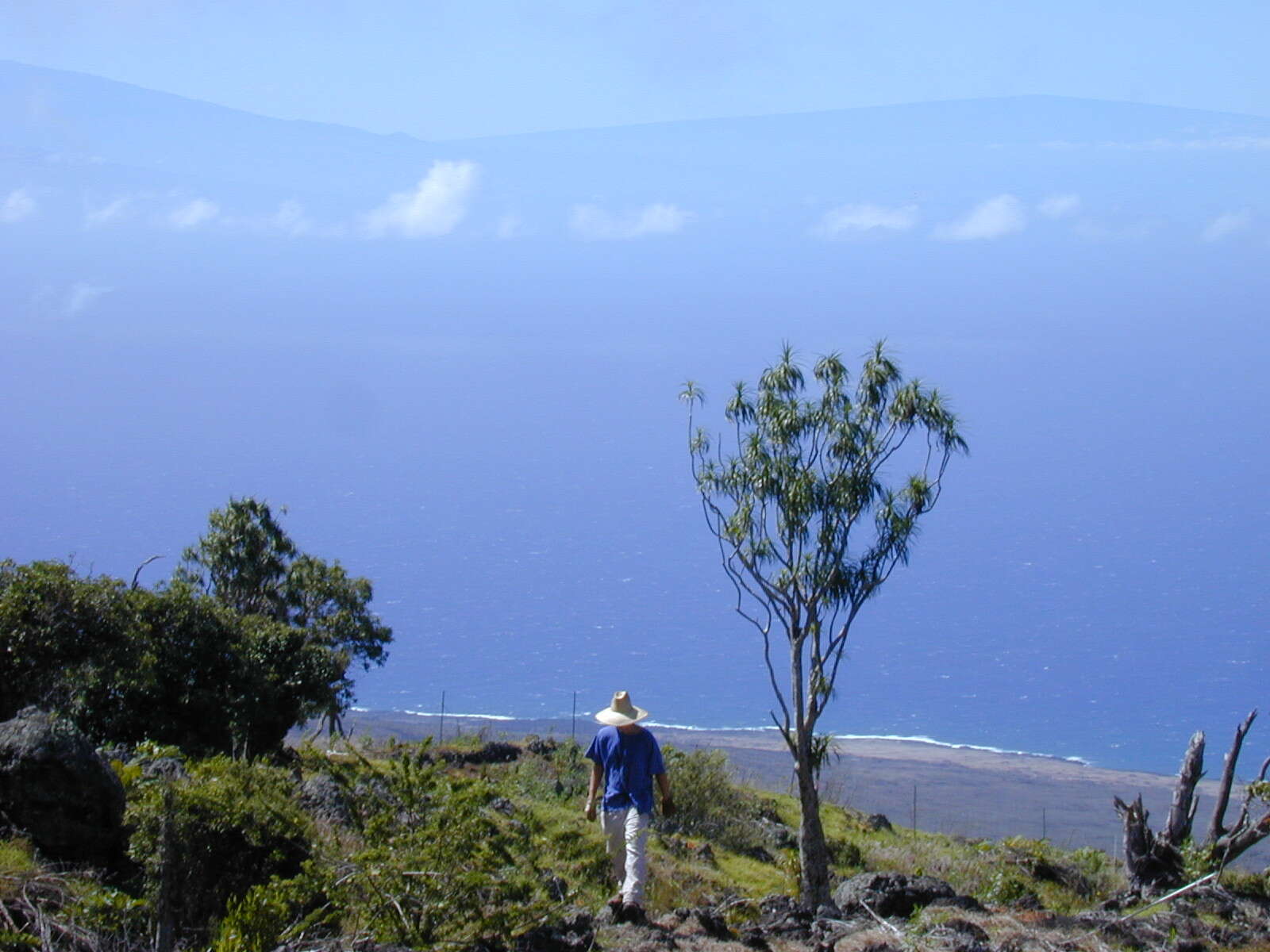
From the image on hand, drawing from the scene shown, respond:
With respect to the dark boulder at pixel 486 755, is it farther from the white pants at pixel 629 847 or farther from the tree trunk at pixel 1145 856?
the white pants at pixel 629 847

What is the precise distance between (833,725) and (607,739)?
65848mm

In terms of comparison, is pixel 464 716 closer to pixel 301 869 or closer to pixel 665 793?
pixel 665 793

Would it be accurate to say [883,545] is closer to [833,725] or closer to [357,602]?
[357,602]

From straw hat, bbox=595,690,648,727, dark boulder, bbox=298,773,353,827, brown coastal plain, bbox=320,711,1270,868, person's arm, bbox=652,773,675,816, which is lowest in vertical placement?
brown coastal plain, bbox=320,711,1270,868

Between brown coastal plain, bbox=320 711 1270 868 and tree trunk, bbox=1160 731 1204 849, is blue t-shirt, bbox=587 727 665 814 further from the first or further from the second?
brown coastal plain, bbox=320 711 1270 868

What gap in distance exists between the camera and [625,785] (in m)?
10.7

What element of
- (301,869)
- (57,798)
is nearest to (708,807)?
(301,869)

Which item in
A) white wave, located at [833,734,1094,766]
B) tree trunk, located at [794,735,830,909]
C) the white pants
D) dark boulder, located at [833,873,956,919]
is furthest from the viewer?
white wave, located at [833,734,1094,766]

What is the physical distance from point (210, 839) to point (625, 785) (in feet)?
10.3

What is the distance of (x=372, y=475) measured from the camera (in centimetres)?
17725

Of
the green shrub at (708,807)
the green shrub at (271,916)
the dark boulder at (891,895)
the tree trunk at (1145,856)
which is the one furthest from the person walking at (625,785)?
the green shrub at (708,807)

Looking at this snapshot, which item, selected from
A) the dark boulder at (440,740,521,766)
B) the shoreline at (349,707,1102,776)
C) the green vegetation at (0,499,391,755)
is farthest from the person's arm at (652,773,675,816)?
the shoreline at (349,707,1102,776)

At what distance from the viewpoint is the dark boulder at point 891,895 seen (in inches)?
427

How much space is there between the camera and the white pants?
33.0 ft
